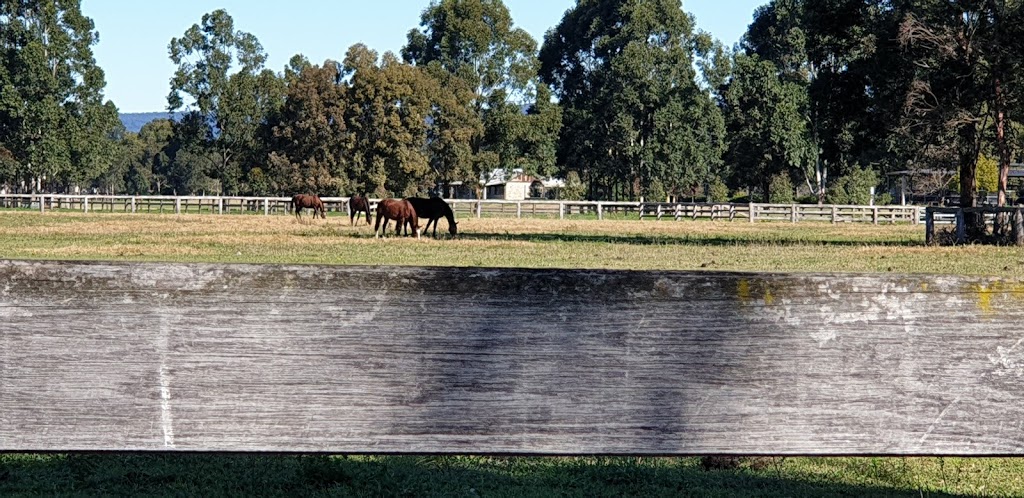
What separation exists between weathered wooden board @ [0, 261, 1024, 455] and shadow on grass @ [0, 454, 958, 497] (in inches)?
50.4

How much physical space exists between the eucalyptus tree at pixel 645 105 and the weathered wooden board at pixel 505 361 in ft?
253

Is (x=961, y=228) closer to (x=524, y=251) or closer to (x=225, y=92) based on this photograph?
(x=524, y=251)

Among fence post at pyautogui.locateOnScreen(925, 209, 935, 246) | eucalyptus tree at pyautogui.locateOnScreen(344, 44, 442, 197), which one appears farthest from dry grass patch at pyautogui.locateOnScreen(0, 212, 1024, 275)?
eucalyptus tree at pyautogui.locateOnScreen(344, 44, 442, 197)

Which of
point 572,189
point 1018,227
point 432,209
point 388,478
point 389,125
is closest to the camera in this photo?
point 388,478

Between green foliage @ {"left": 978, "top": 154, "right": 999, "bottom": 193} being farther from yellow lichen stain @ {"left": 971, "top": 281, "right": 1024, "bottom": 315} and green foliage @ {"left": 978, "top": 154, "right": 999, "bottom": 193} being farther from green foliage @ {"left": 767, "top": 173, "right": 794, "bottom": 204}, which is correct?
yellow lichen stain @ {"left": 971, "top": 281, "right": 1024, "bottom": 315}

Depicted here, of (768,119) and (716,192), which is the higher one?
(768,119)

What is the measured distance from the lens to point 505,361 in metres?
2.77

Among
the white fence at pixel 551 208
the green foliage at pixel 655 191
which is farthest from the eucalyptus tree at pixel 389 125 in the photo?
the green foliage at pixel 655 191

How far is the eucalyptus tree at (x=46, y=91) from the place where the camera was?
7669 cm

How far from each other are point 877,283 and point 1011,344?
364 millimetres

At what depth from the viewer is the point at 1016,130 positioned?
30.6 meters

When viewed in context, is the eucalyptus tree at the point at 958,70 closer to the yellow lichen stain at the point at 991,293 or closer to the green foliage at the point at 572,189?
the yellow lichen stain at the point at 991,293

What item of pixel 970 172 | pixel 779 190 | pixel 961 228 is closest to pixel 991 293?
pixel 961 228

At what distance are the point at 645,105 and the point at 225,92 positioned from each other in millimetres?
31341
